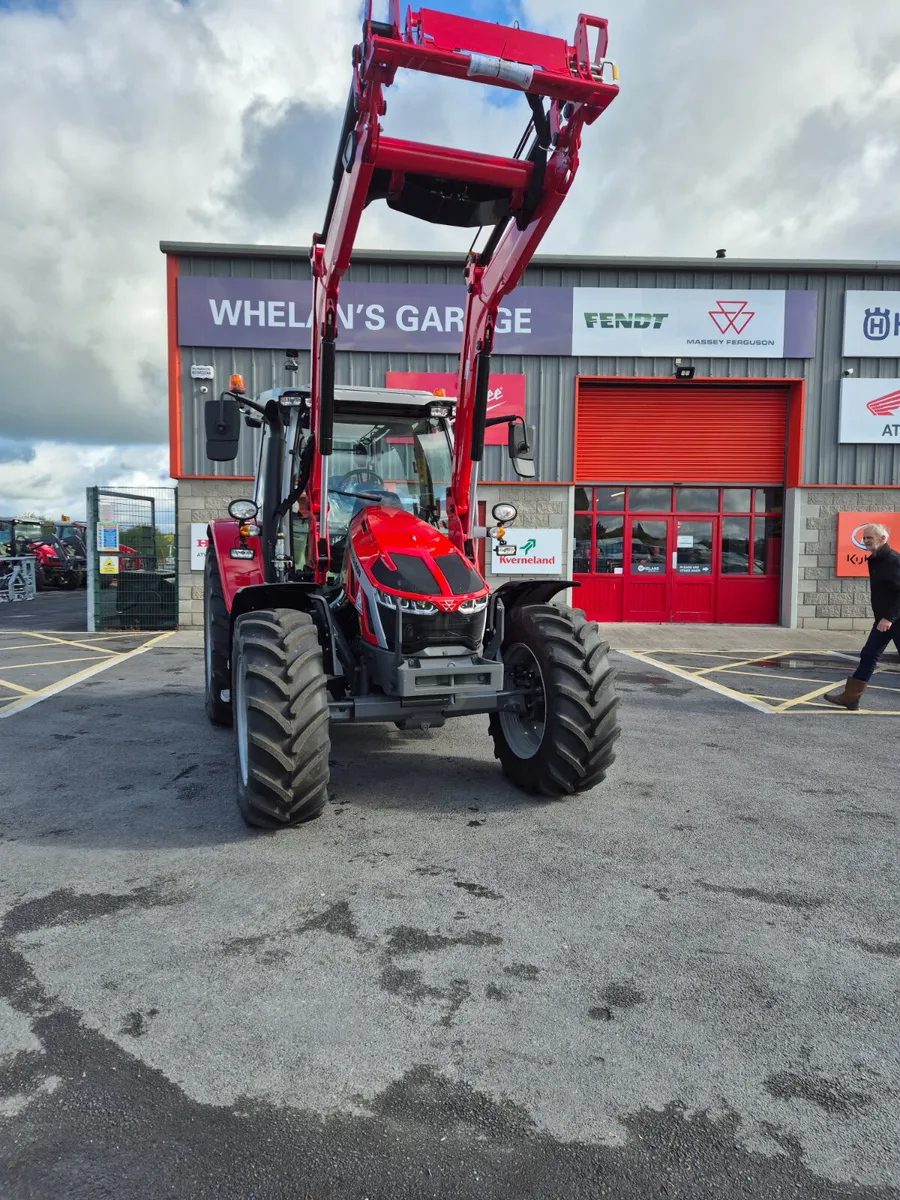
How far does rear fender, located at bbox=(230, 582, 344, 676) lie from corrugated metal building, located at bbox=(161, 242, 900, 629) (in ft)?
31.2

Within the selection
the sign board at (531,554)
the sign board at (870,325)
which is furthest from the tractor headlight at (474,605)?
the sign board at (870,325)

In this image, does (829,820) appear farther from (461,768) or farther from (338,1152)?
(338,1152)

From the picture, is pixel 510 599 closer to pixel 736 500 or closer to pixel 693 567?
pixel 693 567

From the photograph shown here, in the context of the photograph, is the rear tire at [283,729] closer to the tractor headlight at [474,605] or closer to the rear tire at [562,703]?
the tractor headlight at [474,605]

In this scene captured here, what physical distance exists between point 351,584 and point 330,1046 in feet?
8.88

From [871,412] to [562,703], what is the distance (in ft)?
43.8

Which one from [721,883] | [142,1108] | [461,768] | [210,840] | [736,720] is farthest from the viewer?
[736,720]

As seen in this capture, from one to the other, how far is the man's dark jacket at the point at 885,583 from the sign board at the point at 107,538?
11.9 metres

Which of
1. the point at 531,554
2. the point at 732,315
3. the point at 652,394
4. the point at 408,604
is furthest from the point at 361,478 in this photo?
the point at 732,315

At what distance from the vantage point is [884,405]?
14.5 meters

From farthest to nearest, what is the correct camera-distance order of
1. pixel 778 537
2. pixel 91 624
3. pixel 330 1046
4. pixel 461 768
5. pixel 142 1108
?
1. pixel 778 537
2. pixel 91 624
3. pixel 461 768
4. pixel 330 1046
5. pixel 142 1108

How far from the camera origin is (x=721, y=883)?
351 cm

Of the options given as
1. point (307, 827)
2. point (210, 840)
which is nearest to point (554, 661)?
point (307, 827)

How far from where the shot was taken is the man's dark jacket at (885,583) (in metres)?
7.14
